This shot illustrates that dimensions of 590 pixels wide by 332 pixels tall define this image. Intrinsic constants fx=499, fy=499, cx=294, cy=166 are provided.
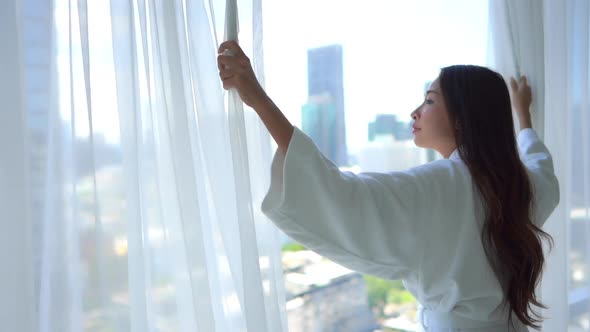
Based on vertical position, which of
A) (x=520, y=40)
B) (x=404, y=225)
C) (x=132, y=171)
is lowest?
(x=404, y=225)

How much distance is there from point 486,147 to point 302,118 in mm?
440

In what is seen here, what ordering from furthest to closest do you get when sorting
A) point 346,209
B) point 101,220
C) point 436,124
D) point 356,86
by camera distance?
point 356,86, point 436,124, point 346,209, point 101,220

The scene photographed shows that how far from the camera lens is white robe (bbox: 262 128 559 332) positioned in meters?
0.91

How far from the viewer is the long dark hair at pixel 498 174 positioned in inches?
43.9

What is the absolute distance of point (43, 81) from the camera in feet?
2.56

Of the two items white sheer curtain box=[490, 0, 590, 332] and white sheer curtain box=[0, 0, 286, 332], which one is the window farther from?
white sheer curtain box=[0, 0, 286, 332]

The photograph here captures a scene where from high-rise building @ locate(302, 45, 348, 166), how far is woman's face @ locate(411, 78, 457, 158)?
8.0 inches

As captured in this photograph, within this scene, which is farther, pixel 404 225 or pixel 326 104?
pixel 326 104

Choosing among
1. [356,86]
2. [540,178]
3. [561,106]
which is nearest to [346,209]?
[356,86]

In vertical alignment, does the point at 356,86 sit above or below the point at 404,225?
above

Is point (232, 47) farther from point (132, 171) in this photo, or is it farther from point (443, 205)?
point (443, 205)

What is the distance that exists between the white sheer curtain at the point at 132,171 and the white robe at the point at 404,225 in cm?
10

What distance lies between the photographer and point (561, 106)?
61.7 inches

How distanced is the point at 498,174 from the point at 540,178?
24 cm
